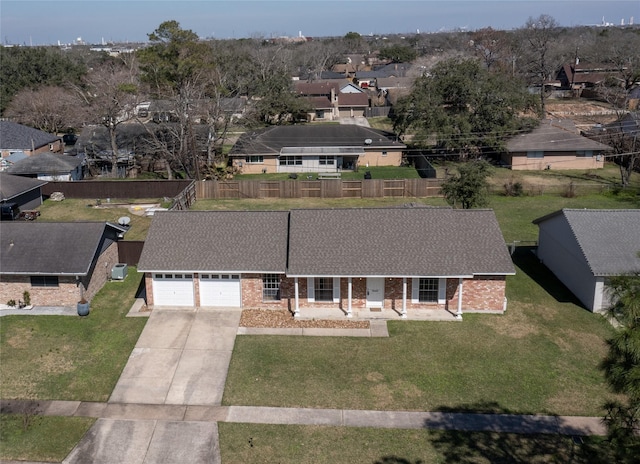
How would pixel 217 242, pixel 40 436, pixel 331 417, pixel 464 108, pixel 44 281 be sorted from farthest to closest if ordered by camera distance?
pixel 464 108
pixel 217 242
pixel 44 281
pixel 331 417
pixel 40 436

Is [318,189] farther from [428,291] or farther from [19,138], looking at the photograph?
[19,138]

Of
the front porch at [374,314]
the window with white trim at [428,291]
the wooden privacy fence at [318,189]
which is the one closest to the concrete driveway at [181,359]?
the front porch at [374,314]

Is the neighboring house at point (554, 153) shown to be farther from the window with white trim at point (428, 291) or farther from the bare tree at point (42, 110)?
the bare tree at point (42, 110)

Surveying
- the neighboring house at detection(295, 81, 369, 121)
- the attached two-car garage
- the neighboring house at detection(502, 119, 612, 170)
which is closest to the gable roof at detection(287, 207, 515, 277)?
the attached two-car garage

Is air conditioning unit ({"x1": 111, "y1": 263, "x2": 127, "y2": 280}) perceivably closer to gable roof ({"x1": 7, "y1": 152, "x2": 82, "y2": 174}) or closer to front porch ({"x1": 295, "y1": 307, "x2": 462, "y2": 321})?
front porch ({"x1": 295, "y1": 307, "x2": 462, "y2": 321})

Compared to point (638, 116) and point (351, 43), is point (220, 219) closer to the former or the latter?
point (638, 116)

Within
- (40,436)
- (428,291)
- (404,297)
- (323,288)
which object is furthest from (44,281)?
(428,291)

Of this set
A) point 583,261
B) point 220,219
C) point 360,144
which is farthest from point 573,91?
point 220,219
